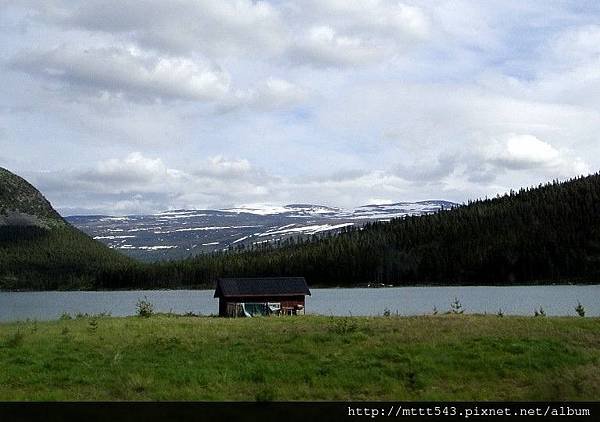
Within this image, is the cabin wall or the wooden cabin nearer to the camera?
the wooden cabin

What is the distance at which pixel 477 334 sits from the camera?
26.8 meters

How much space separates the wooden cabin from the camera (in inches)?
2514

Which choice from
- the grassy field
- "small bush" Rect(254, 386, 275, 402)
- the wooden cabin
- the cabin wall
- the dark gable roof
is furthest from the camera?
the dark gable roof

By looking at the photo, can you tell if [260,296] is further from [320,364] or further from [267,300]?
[320,364]

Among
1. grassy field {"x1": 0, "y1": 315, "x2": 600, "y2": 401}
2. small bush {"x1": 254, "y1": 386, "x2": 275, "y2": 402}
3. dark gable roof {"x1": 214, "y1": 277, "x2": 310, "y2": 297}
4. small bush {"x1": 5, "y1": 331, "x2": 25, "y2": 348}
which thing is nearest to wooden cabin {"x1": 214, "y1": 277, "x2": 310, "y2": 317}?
dark gable roof {"x1": 214, "y1": 277, "x2": 310, "y2": 297}

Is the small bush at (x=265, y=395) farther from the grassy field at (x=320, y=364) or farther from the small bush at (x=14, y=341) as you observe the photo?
the small bush at (x=14, y=341)

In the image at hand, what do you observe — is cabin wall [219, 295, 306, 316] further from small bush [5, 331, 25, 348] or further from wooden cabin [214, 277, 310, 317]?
small bush [5, 331, 25, 348]

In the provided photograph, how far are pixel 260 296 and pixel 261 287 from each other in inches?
42.0

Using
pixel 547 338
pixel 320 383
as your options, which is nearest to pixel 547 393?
pixel 320 383

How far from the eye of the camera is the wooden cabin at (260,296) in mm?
63844

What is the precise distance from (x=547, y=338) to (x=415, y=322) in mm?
7984

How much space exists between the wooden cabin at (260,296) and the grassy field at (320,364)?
109 feet

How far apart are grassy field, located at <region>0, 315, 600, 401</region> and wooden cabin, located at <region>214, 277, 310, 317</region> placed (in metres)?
33.2
